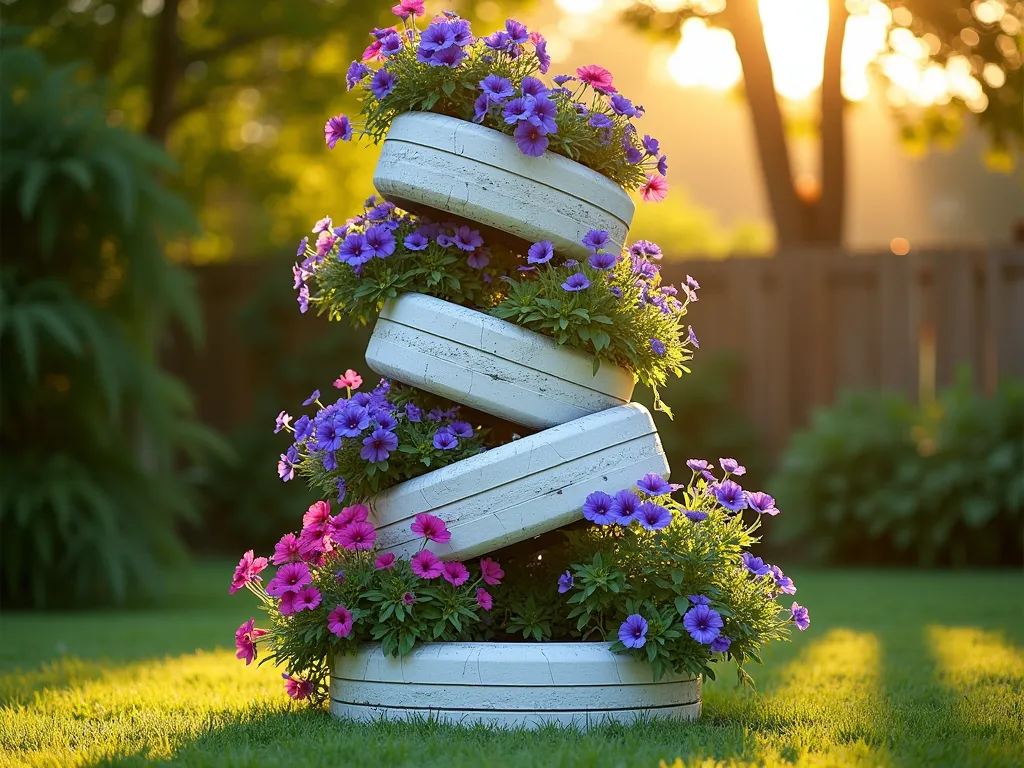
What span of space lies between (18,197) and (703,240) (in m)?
41.7

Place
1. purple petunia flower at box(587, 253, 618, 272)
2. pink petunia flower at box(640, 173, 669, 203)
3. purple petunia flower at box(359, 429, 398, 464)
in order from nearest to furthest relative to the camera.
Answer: purple petunia flower at box(359, 429, 398, 464) → purple petunia flower at box(587, 253, 618, 272) → pink petunia flower at box(640, 173, 669, 203)

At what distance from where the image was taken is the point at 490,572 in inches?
139

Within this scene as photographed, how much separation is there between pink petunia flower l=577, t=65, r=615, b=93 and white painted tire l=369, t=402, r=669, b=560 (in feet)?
3.27

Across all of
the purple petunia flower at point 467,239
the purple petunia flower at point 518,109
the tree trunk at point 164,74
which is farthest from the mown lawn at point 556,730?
the tree trunk at point 164,74

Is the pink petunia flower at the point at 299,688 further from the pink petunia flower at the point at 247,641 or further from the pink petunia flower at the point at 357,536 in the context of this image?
the pink petunia flower at the point at 357,536

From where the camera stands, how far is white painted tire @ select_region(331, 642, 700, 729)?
131 inches

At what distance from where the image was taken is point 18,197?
23.5ft

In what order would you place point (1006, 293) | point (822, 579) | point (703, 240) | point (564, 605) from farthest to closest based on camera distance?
point (703, 240) → point (1006, 293) → point (822, 579) → point (564, 605)

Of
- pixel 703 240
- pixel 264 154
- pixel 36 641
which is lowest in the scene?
pixel 36 641

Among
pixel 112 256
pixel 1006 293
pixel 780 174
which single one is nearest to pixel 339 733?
pixel 112 256

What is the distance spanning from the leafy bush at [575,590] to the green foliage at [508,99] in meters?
0.98

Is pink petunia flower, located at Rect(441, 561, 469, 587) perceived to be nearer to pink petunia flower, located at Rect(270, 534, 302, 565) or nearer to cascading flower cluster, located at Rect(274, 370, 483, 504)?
cascading flower cluster, located at Rect(274, 370, 483, 504)

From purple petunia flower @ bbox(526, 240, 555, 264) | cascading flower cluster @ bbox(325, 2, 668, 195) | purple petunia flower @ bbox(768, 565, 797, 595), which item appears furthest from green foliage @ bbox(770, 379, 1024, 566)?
purple petunia flower @ bbox(526, 240, 555, 264)

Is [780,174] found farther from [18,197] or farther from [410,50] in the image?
[410,50]
